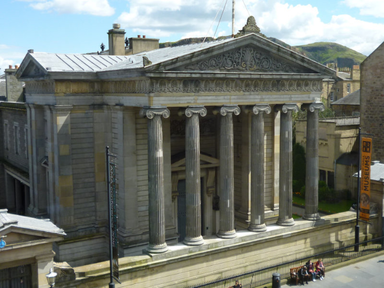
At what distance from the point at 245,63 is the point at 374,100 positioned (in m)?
21.8

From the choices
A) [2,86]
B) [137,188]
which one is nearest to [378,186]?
[137,188]

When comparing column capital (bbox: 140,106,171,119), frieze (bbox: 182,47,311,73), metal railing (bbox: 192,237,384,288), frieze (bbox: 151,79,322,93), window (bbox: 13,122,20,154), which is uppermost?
frieze (bbox: 182,47,311,73)

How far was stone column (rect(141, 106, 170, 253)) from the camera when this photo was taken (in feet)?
63.9

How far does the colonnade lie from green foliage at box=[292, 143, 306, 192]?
20.8m

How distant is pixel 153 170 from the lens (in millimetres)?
19672

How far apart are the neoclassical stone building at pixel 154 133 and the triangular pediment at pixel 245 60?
5cm

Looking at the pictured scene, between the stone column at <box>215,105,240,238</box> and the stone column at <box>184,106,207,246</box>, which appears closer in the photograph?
the stone column at <box>184,106,207,246</box>

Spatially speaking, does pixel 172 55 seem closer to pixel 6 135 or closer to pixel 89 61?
pixel 89 61

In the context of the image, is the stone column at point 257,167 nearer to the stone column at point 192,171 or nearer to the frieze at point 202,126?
the stone column at point 192,171

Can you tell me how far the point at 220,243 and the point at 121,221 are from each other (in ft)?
16.4

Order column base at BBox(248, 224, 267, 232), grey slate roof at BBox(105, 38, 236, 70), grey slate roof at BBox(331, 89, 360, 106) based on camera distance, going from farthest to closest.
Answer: grey slate roof at BBox(331, 89, 360, 106) → column base at BBox(248, 224, 267, 232) → grey slate roof at BBox(105, 38, 236, 70)

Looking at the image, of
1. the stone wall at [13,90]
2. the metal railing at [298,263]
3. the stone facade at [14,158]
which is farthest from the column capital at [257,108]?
the stone wall at [13,90]

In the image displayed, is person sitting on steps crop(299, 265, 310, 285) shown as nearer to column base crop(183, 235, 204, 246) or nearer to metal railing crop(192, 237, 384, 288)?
metal railing crop(192, 237, 384, 288)


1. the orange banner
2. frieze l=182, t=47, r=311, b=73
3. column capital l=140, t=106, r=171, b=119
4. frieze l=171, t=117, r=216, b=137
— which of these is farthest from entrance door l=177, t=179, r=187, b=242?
the orange banner
